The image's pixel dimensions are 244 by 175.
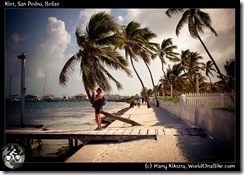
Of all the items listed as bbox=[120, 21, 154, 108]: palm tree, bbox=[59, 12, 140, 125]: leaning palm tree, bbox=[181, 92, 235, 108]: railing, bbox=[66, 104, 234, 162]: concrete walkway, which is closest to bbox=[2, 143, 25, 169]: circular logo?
bbox=[66, 104, 234, 162]: concrete walkway

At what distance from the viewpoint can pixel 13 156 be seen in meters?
3.77

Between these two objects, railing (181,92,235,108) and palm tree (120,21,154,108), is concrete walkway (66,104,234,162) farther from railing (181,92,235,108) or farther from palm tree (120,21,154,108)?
palm tree (120,21,154,108)

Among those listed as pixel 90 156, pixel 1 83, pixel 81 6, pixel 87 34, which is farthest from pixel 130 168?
pixel 87 34

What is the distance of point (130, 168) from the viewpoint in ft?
12.2

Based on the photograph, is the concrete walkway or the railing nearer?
the concrete walkway

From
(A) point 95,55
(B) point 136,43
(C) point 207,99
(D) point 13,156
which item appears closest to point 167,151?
(D) point 13,156

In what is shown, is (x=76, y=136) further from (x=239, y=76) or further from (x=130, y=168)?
(x=239, y=76)

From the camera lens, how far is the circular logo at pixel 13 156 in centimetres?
373

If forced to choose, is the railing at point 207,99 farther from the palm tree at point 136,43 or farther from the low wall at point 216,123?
the palm tree at point 136,43

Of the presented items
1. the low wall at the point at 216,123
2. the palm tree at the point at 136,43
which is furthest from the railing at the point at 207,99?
the palm tree at the point at 136,43

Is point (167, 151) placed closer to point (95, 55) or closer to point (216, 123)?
point (216, 123)

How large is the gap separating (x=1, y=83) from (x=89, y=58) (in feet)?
12.8

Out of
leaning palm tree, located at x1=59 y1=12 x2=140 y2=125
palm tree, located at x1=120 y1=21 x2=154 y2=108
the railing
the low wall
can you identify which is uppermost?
palm tree, located at x1=120 y1=21 x2=154 y2=108

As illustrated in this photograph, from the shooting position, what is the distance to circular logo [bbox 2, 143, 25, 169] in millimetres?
3727
